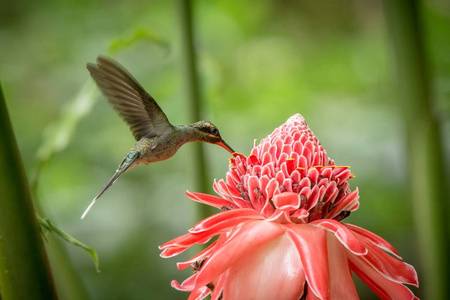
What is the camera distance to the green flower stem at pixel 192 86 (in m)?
0.65

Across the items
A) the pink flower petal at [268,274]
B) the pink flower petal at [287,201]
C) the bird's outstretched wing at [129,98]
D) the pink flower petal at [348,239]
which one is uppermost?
the bird's outstretched wing at [129,98]

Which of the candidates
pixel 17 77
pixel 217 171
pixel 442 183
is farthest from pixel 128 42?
pixel 17 77

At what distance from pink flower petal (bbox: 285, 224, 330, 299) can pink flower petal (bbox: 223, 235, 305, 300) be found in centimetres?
1

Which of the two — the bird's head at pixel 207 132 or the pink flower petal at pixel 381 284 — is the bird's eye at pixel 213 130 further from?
the pink flower petal at pixel 381 284

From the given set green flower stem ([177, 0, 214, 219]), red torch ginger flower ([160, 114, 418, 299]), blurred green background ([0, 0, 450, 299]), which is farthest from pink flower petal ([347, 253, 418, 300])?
blurred green background ([0, 0, 450, 299])

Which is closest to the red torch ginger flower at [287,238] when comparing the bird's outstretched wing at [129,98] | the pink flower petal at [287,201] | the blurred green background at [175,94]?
the pink flower petal at [287,201]

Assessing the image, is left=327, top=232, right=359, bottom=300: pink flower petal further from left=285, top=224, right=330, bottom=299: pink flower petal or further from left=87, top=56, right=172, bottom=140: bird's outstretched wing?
left=87, top=56, right=172, bottom=140: bird's outstretched wing

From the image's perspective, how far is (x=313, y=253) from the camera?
395 millimetres

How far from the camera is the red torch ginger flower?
0.40m

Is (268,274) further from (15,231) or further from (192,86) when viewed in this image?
(192,86)

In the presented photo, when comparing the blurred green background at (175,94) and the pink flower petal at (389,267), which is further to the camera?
the blurred green background at (175,94)

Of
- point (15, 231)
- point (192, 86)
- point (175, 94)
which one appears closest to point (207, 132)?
point (192, 86)

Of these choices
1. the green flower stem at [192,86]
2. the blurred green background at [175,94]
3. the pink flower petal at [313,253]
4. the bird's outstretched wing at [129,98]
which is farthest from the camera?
the blurred green background at [175,94]

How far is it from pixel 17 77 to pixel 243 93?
2.22ft
